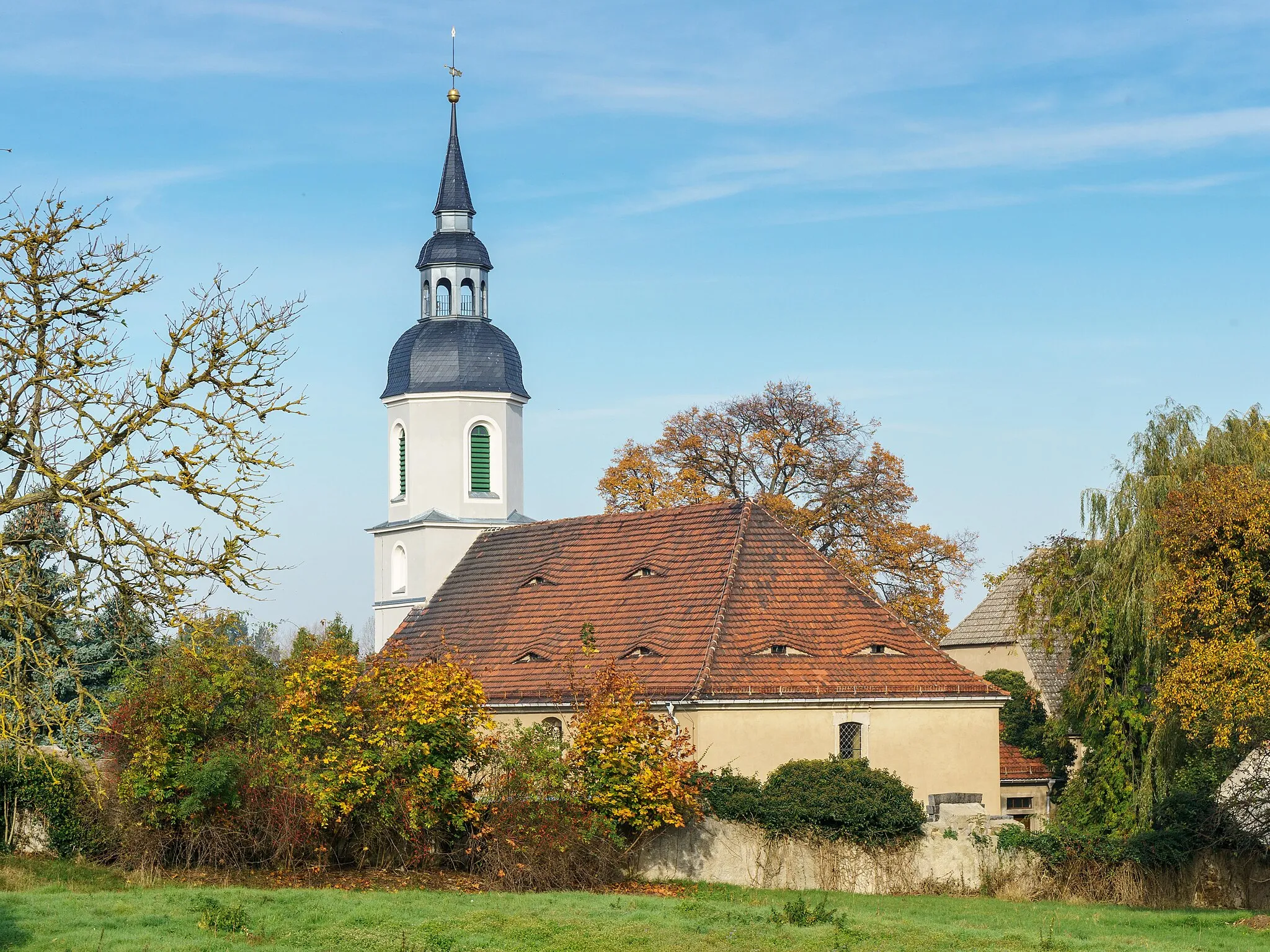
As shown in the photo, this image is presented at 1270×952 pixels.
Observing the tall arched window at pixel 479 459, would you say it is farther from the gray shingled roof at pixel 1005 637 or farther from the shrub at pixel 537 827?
the shrub at pixel 537 827

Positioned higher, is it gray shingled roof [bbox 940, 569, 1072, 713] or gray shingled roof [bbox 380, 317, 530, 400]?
gray shingled roof [bbox 380, 317, 530, 400]

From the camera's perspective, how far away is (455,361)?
166 ft

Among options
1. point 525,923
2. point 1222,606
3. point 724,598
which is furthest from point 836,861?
point 525,923

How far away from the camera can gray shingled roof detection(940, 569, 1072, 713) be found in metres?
46.5

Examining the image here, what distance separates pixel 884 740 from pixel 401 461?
77.7 feet

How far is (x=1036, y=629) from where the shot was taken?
117 feet

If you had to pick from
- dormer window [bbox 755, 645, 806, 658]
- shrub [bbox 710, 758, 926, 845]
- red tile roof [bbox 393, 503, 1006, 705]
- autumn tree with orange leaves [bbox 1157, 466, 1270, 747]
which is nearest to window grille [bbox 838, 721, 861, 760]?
red tile roof [bbox 393, 503, 1006, 705]

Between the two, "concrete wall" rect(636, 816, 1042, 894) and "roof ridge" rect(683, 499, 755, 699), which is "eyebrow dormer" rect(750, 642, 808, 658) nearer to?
"roof ridge" rect(683, 499, 755, 699)

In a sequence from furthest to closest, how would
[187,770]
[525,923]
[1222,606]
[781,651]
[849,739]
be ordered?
[781,651]
[849,739]
[187,770]
[1222,606]
[525,923]

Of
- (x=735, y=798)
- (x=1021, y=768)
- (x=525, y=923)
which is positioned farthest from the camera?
(x=1021, y=768)

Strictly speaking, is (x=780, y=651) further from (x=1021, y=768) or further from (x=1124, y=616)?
(x=1021, y=768)

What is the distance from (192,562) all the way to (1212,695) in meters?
13.2

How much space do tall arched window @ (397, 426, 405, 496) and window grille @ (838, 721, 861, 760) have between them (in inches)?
889

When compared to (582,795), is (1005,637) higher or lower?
higher
